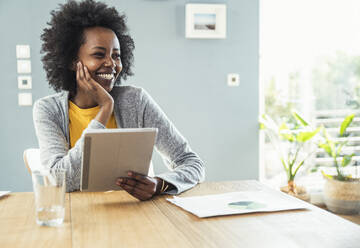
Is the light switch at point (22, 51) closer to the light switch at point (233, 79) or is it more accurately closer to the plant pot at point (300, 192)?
the light switch at point (233, 79)

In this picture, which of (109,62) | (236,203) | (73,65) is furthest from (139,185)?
(73,65)

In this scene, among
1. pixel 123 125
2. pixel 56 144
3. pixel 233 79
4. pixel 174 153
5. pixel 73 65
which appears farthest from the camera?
pixel 233 79

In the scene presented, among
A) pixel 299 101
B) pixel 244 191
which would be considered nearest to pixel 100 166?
pixel 244 191

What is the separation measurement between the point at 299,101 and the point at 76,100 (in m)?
2.71

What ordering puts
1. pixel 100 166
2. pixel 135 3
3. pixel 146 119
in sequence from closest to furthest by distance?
1. pixel 100 166
2. pixel 146 119
3. pixel 135 3

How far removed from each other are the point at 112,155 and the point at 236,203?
1.19 ft

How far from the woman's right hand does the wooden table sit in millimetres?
565

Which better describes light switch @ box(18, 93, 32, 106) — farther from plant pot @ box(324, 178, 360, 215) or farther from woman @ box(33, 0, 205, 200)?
plant pot @ box(324, 178, 360, 215)

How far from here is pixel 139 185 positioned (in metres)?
1.17

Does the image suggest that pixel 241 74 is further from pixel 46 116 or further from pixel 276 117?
pixel 46 116

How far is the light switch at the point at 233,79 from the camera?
330 centimetres

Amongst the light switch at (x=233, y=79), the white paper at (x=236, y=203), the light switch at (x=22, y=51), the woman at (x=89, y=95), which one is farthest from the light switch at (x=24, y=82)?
the white paper at (x=236, y=203)

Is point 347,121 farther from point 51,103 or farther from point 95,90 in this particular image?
point 51,103

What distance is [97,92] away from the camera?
1666 mm
